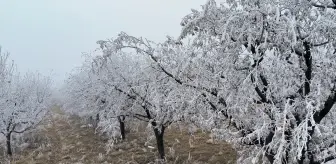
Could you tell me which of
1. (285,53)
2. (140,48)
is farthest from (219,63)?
(140,48)

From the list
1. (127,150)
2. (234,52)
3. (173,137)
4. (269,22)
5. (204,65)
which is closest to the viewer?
(269,22)

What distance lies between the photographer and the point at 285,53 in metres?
5.30

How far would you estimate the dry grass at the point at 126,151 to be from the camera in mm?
15430

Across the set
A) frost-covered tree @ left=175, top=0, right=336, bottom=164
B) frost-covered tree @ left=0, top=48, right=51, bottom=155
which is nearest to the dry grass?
frost-covered tree @ left=0, top=48, right=51, bottom=155

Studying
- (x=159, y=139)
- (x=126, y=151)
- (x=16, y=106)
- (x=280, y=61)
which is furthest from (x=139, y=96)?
(x=16, y=106)

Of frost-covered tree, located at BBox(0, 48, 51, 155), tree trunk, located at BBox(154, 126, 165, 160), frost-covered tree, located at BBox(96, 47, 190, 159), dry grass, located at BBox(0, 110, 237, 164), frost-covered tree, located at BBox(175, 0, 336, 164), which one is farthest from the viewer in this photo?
frost-covered tree, located at BBox(0, 48, 51, 155)

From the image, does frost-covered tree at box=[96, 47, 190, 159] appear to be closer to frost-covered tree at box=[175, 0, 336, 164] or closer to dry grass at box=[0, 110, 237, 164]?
dry grass at box=[0, 110, 237, 164]

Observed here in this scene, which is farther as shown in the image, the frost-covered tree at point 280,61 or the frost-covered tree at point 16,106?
the frost-covered tree at point 16,106

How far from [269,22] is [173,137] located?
610 inches

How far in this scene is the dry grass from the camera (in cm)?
1543

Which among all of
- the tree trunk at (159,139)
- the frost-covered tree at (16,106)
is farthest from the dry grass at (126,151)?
the frost-covered tree at (16,106)

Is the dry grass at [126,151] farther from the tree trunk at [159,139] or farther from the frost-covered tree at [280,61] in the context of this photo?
the frost-covered tree at [280,61]

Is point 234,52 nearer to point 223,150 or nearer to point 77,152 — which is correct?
point 223,150

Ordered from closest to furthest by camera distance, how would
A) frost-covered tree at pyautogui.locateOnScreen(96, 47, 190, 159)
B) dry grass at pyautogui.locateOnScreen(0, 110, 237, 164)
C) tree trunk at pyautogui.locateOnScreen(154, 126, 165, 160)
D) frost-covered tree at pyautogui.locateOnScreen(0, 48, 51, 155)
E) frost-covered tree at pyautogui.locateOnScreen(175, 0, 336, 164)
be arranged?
frost-covered tree at pyautogui.locateOnScreen(175, 0, 336, 164) < frost-covered tree at pyautogui.locateOnScreen(96, 47, 190, 159) < tree trunk at pyautogui.locateOnScreen(154, 126, 165, 160) < dry grass at pyautogui.locateOnScreen(0, 110, 237, 164) < frost-covered tree at pyautogui.locateOnScreen(0, 48, 51, 155)
